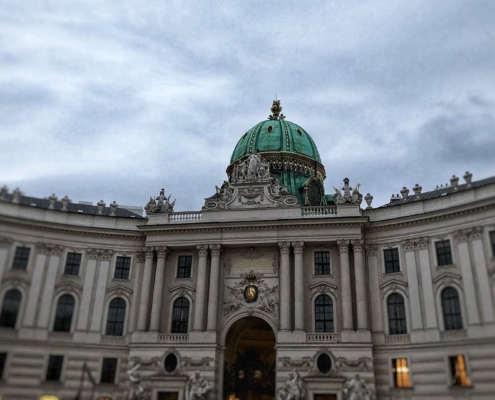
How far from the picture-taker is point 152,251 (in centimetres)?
4044

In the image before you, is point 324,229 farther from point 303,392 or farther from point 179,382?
point 179,382

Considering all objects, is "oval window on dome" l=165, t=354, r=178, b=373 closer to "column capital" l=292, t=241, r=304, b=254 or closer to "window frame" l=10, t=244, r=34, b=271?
"column capital" l=292, t=241, r=304, b=254

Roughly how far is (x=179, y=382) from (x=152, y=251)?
36.2ft

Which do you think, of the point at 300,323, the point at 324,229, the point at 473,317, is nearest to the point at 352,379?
the point at 300,323

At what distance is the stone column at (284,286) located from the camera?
119 ft

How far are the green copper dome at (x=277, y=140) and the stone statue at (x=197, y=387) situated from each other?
25.4 m

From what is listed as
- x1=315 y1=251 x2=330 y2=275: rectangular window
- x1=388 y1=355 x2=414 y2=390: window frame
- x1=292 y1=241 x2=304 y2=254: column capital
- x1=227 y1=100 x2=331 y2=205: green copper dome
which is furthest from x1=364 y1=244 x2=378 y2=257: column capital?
x1=227 y1=100 x2=331 y2=205: green copper dome

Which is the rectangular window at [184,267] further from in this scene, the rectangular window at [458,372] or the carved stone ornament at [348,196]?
the rectangular window at [458,372]

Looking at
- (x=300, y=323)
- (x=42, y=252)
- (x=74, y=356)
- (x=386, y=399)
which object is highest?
(x=42, y=252)

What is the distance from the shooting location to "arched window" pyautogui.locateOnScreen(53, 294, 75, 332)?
37312mm

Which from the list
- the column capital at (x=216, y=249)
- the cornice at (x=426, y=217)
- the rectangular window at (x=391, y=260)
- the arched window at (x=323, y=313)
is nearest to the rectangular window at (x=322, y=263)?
the arched window at (x=323, y=313)

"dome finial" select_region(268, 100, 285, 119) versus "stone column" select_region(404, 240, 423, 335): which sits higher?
"dome finial" select_region(268, 100, 285, 119)

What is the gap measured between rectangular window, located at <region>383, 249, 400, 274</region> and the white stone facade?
0.38 metres

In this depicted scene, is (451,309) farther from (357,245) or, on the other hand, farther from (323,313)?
(323,313)
